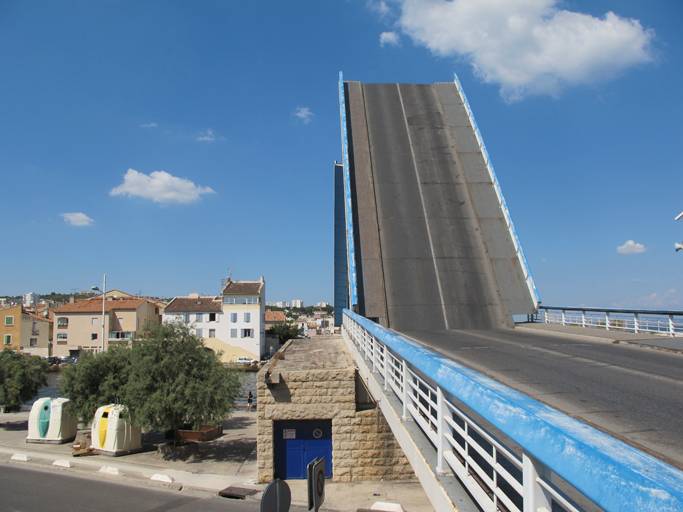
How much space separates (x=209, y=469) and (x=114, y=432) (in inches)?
185

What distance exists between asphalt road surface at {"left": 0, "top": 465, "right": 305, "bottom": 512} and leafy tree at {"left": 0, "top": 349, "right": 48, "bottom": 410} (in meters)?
10.9

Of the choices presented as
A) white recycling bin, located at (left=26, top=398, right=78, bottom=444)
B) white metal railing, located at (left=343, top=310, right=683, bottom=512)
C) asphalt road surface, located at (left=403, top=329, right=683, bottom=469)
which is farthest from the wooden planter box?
white metal railing, located at (left=343, top=310, right=683, bottom=512)

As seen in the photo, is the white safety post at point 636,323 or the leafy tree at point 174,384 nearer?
the white safety post at point 636,323

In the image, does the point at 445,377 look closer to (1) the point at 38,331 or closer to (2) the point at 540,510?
(2) the point at 540,510

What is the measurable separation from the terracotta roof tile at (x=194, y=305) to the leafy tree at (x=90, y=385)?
132 ft

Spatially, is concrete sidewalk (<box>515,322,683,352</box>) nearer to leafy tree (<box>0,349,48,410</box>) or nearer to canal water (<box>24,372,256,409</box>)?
canal water (<box>24,372,256,409</box>)

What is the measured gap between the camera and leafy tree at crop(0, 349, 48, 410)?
23.4 m

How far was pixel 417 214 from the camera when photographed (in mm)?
17125

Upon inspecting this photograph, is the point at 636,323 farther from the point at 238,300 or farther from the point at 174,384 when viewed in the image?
the point at 238,300

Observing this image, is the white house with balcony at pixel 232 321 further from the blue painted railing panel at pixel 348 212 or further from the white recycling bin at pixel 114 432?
the blue painted railing panel at pixel 348 212

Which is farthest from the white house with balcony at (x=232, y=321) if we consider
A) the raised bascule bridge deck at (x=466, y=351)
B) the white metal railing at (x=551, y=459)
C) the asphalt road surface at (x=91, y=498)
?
the white metal railing at (x=551, y=459)

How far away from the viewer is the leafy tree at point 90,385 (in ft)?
64.5

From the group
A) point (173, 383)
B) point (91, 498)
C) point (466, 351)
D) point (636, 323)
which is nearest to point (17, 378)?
point (173, 383)

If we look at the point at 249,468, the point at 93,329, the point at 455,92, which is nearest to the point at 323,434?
the point at 249,468
